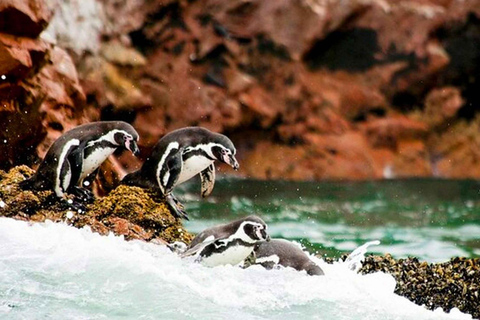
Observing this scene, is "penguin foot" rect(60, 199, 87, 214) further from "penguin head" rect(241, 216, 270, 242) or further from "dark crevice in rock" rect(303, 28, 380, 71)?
"dark crevice in rock" rect(303, 28, 380, 71)

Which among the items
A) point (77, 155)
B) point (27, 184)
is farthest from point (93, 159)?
point (27, 184)

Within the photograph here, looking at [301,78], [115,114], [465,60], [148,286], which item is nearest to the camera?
[148,286]

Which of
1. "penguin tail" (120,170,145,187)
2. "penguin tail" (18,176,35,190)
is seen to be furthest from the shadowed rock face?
"penguin tail" (18,176,35,190)

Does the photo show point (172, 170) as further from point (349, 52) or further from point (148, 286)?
point (349, 52)

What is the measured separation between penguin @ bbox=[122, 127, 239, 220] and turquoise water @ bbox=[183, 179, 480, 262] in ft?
9.37

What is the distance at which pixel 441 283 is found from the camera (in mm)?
5305

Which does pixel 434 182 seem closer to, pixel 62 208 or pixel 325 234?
pixel 325 234

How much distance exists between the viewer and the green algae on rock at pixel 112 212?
558 cm

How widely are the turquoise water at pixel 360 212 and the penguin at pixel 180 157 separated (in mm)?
2855

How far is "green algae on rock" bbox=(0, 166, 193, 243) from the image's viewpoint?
5.58 metres

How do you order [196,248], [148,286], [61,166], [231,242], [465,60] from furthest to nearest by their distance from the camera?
[465,60] < [61,166] < [231,242] < [196,248] < [148,286]

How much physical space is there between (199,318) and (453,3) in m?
16.6

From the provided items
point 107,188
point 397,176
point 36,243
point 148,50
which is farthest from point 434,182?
point 36,243

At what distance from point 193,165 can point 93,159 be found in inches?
25.2
